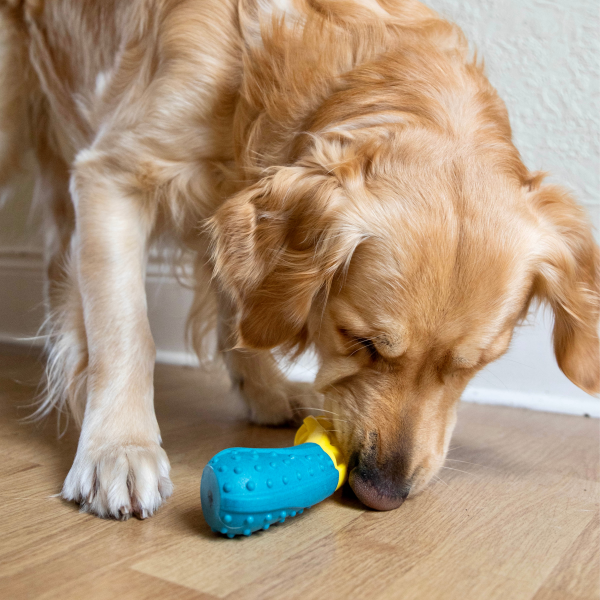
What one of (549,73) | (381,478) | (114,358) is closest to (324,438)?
(381,478)

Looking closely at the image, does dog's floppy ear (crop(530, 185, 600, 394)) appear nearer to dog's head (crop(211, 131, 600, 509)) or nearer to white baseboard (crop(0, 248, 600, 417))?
dog's head (crop(211, 131, 600, 509))

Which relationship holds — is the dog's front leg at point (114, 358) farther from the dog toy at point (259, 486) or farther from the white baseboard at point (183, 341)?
the white baseboard at point (183, 341)

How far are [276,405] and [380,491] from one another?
0.81 m

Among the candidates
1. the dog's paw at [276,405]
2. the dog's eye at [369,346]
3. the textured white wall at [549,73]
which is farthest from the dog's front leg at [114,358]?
the textured white wall at [549,73]

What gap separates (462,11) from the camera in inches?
101

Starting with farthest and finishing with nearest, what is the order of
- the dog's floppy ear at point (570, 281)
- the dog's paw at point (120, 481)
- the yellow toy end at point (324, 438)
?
1. the dog's floppy ear at point (570, 281)
2. the yellow toy end at point (324, 438)
3. the dog's paw at point (120, 481)

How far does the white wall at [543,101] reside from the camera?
96.3 inches

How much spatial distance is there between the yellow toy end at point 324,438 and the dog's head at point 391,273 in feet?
0.10

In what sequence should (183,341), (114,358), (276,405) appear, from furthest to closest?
1. (183,341)
2. (276,405)
3. (114,358)

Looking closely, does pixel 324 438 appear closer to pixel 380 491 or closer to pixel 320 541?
pixel 380 491

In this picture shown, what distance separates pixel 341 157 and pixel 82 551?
0.96m

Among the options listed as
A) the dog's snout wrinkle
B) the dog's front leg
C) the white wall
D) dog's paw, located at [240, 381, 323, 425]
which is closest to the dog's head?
the dog's snout wrinkle

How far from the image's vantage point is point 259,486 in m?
1.13

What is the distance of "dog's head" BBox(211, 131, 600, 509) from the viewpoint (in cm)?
134
